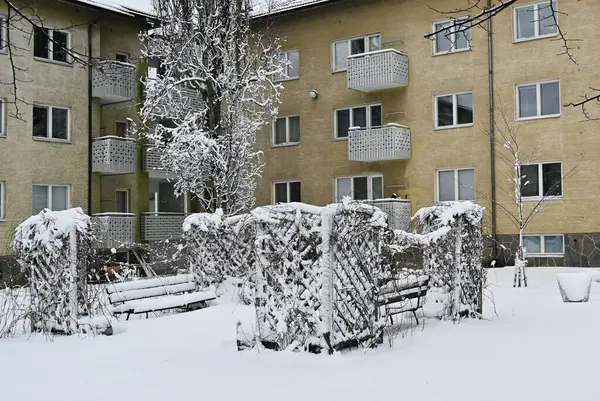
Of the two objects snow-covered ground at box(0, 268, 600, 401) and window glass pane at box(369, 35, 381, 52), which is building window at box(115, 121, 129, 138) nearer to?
window glass pane at box(369, 35, 381, 52)

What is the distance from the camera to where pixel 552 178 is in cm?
2208

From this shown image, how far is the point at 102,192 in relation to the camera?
24984mm

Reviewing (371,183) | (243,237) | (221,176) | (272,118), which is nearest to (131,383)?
(243,237)

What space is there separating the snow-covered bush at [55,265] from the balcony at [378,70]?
16.4 metres

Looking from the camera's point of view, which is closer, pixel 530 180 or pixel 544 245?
pixel 544 245

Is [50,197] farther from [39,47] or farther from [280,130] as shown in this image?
[280,130]

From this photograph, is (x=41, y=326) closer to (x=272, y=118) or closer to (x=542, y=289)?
(x=542, y=289)

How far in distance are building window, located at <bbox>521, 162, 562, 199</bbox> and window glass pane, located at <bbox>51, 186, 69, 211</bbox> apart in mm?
15279

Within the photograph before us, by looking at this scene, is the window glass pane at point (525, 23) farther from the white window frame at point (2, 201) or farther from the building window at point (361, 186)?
the white window frame at point (2, 201)

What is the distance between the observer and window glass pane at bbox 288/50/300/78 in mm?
28188

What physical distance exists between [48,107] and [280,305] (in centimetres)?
1767

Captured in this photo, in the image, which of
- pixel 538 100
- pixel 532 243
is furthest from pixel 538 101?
pixel 532 243

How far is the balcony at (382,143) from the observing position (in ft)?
79.8

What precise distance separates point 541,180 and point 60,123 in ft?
53.5
